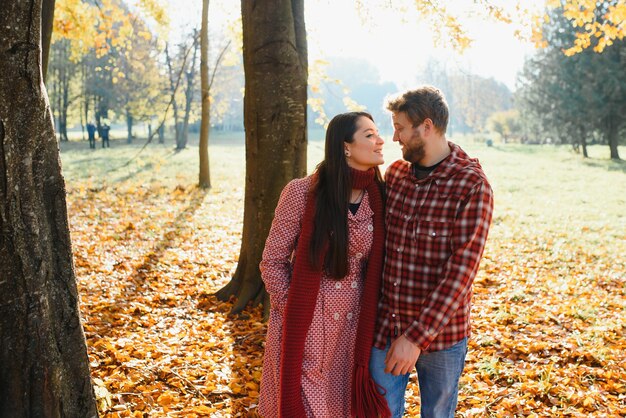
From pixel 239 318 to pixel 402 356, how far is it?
141 inches

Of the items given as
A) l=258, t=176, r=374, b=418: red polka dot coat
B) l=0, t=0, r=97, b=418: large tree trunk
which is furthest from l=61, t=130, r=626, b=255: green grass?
l=0, t=0, r=97, b=418: large tree trunk

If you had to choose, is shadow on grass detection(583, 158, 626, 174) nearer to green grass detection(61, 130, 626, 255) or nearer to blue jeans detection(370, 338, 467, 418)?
green grass detection(61, 130, 626, 255)

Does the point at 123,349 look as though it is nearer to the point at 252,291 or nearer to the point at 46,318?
the point at 252,291

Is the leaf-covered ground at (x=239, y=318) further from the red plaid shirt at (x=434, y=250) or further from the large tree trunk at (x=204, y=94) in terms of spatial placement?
the large tree trunk at (x=204, y=94)

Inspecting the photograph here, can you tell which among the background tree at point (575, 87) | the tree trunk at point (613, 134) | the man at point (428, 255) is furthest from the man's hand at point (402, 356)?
the tree trunk at point (613, 134)

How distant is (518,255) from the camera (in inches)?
385

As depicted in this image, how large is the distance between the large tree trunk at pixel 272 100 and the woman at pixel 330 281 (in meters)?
2.82

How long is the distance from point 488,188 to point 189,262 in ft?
21.2

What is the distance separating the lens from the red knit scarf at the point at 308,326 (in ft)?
8.69

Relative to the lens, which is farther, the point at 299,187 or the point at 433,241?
the point at 299,187

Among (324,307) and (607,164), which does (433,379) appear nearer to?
(324,307)

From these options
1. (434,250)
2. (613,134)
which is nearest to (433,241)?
(434,250)

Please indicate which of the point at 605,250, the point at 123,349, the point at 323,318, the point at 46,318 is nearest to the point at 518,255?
the point at 605,250

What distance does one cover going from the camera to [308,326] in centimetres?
268
